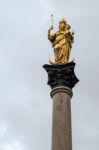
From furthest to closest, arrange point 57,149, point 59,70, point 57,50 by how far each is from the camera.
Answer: point 57,50, point 59,70, point 57,149

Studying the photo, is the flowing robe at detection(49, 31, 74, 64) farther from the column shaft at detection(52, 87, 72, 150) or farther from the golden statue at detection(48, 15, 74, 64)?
the column shaft at detection(52, 87, 72, 150)

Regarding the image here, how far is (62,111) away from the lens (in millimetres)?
20969

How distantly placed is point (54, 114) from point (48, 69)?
2639 millimetres

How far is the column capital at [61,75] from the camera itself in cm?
2216

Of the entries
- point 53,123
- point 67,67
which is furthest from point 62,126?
point 67,67

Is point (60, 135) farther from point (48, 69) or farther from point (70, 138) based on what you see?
point (48, 69)

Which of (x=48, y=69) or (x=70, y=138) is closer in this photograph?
(x=70, y=138)

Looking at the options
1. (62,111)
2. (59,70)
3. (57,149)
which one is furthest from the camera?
(59,70)

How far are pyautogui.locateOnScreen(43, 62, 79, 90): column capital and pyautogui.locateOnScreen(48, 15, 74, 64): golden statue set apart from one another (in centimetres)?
62

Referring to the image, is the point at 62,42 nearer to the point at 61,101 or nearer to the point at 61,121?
the point at 61,101

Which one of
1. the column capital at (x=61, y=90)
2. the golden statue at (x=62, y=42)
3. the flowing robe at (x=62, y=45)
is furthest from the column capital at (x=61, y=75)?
the flowing robe at (x=62, y=45)

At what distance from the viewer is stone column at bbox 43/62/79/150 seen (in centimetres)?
2002

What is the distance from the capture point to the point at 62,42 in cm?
2422

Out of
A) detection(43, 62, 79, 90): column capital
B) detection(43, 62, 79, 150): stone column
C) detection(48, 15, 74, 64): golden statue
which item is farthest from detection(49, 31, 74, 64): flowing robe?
detection(43, 62, 79, 150): stone column
